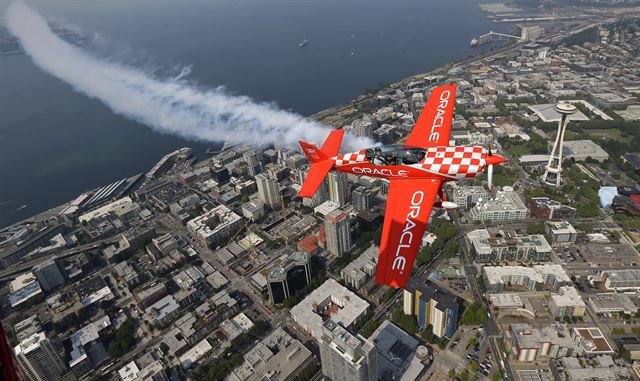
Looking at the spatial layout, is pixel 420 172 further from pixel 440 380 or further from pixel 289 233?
pixel 289 233

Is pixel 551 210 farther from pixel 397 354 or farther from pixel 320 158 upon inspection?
pixel 320 158

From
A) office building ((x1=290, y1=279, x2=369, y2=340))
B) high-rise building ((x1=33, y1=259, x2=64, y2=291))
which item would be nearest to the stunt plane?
office building ((x1=290, y1=279, x2=369, y2=340))

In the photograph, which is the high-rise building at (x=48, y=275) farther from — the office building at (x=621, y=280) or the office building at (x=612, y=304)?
the office building at (x=621, y=280)

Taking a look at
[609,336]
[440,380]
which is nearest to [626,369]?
[609,336]

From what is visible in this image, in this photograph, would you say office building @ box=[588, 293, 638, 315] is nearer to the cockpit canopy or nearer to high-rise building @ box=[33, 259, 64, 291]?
the cockpit canopy

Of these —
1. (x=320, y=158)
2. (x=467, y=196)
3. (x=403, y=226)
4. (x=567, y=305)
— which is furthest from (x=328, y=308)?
(x=467, y=196)

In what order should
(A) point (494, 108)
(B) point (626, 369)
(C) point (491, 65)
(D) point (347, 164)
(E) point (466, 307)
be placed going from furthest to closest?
(C) point (491, 65) → (A) point (494, 108) → (E) point (466, 307) → (B) point (626, 369) → (D) point (347, 164)

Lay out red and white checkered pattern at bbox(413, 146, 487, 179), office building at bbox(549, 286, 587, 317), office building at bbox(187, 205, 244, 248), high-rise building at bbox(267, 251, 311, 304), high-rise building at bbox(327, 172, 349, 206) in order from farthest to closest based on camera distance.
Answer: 1. high-rise building at bbox(327, 172, 349, 206)
2. office building at bbox(187, 205, 244, 248)
3. high-rise building at bbox(267, 251, 311, 304)
4. office building at bbox(549, 286, 587, 317)
5. red and white checkered pattern at bbox(413, 146, 487, 179)
